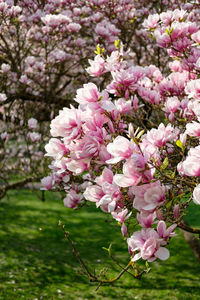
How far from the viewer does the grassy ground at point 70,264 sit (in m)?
→ 6.79

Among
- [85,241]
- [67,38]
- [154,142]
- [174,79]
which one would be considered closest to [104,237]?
[85,241]

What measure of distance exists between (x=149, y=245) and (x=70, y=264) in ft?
23.2

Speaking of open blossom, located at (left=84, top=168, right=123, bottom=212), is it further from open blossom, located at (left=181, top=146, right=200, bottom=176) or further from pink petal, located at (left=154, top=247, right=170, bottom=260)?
open blossom, located at (left=181, top=146, right=200, bottom=176)

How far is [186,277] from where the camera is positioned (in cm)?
762

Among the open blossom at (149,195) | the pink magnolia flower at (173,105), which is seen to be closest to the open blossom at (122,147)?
the open blossom at (149,195)

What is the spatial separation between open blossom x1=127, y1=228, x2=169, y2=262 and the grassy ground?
107 inches

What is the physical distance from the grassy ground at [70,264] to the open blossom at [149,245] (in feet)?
8.88

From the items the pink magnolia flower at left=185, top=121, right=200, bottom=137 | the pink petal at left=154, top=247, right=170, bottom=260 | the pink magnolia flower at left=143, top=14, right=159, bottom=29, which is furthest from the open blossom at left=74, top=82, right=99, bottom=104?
the pink magnolia flower at left=143, top=14, right=159, bottom=29

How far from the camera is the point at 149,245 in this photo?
1678 millimetres

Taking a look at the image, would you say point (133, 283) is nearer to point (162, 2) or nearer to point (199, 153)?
point (162, 2)

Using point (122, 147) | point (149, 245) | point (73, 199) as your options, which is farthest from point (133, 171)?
point (73, 199)

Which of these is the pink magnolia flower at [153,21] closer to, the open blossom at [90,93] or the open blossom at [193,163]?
the open blossom at [90,93]

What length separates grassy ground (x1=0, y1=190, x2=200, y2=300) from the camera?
267 inches

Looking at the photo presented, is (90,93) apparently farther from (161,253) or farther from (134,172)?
(161,253)
